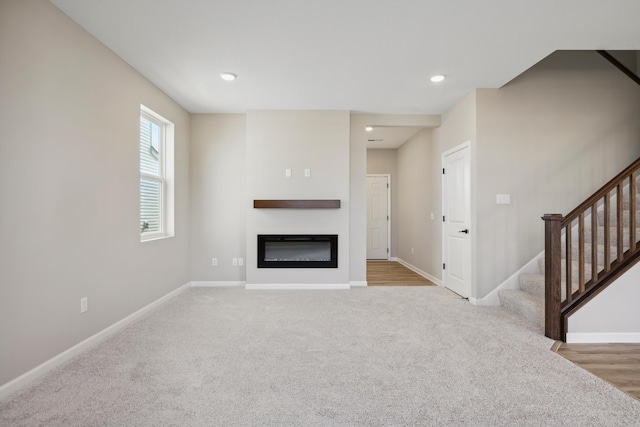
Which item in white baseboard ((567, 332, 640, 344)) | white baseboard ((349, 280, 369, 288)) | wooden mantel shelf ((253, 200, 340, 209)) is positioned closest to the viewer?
white baseboard ((567, 332, 640, 344))

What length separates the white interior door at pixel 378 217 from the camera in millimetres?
7746

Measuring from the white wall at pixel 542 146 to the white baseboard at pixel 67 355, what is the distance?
3.81m

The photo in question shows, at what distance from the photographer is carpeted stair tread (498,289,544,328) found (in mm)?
3149

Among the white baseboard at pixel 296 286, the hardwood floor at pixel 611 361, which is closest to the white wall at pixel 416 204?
the white baseboard at pixel 296 286

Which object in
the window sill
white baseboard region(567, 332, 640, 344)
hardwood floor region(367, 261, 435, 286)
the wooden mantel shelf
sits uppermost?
the wooden mantel shelf

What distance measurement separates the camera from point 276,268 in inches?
185

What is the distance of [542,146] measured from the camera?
388 cm

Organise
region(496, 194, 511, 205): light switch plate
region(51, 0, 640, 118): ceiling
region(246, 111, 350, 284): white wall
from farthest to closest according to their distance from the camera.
→ region(246, 111, 350, 284): white wall, region(496, 194, 511, 205): light switch plate, region(51, 0, 640, 118): ceiling

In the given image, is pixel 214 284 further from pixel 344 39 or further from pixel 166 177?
pixel 344 39

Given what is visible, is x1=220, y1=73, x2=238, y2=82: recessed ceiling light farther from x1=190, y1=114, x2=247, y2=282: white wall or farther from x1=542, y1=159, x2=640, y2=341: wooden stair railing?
x1=542, y1=159, x2=640, y2=341: wooden stair railing

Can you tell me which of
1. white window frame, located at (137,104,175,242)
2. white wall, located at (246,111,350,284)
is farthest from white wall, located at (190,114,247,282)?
white window frame, located at (137,104,175,242)

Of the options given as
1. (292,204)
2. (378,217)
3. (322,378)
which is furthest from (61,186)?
(378,217)

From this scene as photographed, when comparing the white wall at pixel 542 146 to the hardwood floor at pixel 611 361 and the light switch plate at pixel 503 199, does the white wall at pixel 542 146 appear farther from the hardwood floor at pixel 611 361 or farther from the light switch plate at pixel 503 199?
the hardwood floor at pixel 611 361

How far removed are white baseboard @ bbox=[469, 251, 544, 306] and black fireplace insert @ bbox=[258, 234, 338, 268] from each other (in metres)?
1.94
